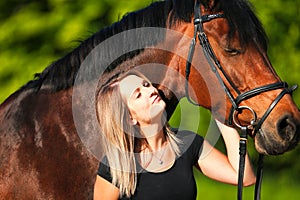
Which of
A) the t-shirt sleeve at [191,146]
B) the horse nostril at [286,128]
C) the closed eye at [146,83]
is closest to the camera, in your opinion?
the horse nostril at [286,128]

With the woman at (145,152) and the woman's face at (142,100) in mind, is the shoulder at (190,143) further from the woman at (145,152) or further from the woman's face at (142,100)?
the woman's face at (142,100)

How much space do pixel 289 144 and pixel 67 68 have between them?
1188 mm

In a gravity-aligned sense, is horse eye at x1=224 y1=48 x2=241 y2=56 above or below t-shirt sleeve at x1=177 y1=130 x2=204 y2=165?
above

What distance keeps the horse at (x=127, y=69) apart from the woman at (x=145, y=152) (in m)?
0.14

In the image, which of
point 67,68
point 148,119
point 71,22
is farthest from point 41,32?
point 148,119

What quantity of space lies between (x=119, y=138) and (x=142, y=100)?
0.21 meters

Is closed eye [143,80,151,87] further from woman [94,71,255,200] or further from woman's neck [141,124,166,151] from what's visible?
woman's neck [141,124,166,151]

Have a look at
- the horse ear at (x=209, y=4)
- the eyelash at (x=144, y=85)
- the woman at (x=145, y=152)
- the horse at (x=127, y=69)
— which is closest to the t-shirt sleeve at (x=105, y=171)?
the woman at (x=145, y=152)

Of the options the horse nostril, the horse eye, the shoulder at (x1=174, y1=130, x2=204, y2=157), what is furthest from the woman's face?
the horse nostril

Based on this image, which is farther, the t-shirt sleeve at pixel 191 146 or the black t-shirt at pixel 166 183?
the t-shirt sleeve at pixel 191 146

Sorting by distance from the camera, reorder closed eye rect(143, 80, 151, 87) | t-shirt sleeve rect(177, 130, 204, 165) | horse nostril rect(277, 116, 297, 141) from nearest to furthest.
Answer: horse nostril rect(277, 116, 297, 141)
closed eye rect(143, 80, 151, 87)
t-shirt sleeve rect(177, 130, 204, 165)

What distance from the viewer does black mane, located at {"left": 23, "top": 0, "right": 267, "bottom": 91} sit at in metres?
3.37

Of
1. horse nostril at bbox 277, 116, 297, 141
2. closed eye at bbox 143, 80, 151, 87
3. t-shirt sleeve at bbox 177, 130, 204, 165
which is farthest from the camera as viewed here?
t-shirt sleeve at bbox 177, 130, 204, 165

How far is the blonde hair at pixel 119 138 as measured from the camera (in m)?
3.23
